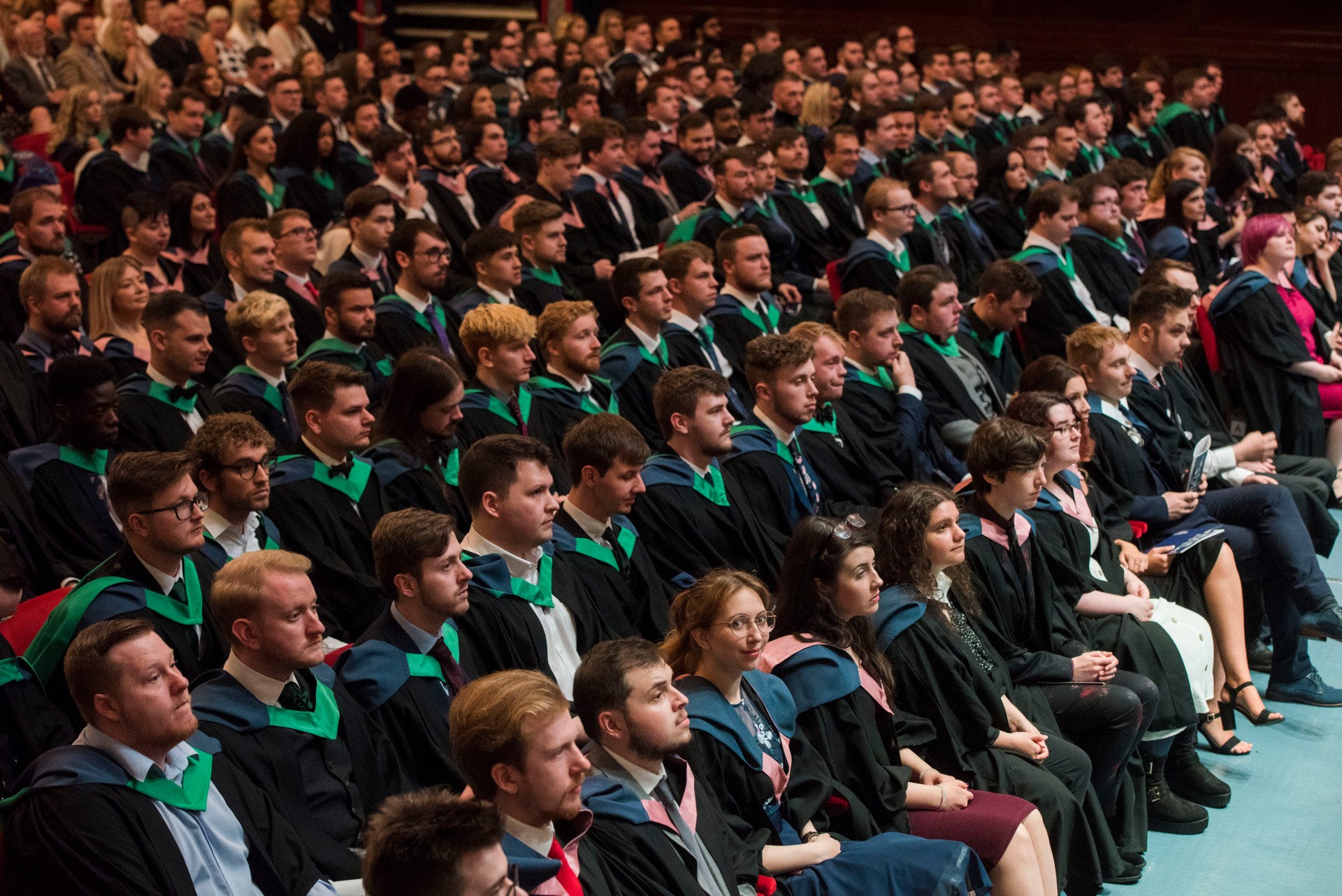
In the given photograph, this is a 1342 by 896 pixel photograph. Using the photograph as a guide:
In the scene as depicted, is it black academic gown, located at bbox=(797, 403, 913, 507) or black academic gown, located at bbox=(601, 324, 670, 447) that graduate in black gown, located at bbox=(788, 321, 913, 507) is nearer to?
black academic gown, located at bbox=(797, 403, 913, 507)

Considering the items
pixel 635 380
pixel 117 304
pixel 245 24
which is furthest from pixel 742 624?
pixel 245 24

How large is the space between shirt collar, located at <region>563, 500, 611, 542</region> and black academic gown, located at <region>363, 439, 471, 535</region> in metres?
0.54

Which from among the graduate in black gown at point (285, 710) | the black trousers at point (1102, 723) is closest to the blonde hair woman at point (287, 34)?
the black trousers at point (1102, 723)

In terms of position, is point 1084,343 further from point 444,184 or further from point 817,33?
point 817,33

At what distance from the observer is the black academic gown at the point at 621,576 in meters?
4.24

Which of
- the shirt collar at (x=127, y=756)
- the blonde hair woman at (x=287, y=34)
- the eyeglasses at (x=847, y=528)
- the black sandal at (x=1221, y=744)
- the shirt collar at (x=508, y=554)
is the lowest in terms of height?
the black sandal at (x=1221, y=744)

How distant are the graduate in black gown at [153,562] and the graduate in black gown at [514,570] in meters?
0.69

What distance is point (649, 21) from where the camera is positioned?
15.8 m

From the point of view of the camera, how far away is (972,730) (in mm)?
3918

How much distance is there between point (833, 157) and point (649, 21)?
7400 mm

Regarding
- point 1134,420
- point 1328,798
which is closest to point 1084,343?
point 1134,420

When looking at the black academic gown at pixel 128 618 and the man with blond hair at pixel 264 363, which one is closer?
the black academic gown at pixel 128 618

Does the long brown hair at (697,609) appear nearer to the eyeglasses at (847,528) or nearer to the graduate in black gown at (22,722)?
the eyeglasses at (847,528)

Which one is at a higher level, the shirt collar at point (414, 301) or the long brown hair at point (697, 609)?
the long brown hair at point (697, 609)
